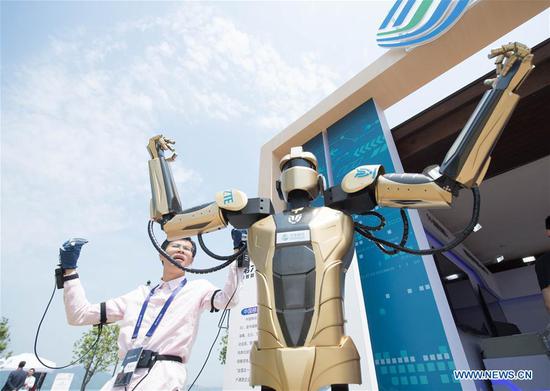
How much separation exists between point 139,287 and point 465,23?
2.94m

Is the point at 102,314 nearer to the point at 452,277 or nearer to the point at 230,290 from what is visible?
the point at 230,290

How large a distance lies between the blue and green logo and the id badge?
9.18 feet

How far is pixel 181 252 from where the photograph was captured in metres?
1.92

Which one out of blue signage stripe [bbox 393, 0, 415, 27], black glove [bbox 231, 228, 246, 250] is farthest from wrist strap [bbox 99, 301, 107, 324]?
blue signage stripe [bbox 393, 0, 415, 27]

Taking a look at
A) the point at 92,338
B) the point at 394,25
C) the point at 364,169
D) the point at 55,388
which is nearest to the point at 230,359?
the point at 364,169

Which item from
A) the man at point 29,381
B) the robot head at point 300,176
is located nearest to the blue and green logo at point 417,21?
the robot head at point 300,176

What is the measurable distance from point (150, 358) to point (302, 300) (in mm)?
750

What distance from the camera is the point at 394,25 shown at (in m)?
2.70

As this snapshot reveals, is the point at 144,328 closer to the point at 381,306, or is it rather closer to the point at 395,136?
the point at 381,306

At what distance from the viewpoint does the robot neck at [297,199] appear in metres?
1.46

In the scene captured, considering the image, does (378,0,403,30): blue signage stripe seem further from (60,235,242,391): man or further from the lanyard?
the lanyard

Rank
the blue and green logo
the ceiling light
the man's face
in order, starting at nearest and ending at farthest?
the man's face → the blue and green logo → the ceiling light

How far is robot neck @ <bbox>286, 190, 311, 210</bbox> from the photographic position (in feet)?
4.80

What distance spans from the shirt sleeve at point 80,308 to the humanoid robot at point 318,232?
0.65 metres
